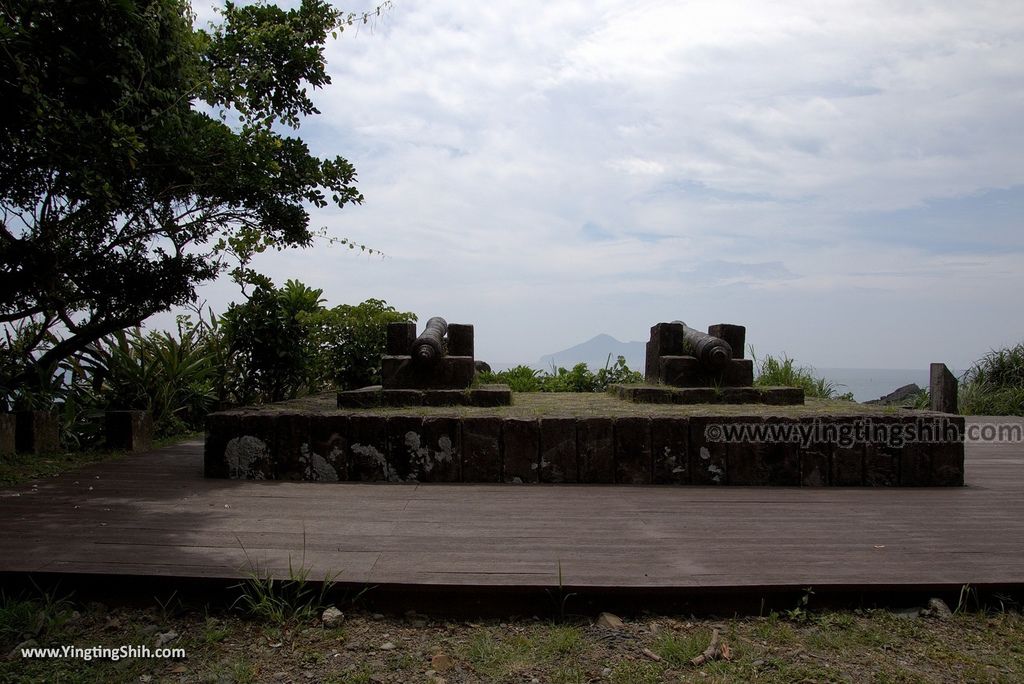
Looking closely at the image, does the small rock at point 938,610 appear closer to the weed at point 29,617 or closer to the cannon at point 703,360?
the weed at point 29,617

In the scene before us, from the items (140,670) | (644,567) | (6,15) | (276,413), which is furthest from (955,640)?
(6,15)

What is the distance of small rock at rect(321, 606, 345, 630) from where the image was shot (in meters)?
2.77

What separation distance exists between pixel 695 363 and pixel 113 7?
5.68 metres

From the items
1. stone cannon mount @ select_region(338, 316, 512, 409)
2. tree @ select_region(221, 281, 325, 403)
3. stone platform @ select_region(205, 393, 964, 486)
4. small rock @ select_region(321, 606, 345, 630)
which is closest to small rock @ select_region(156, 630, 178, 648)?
small rock @ select_region(321, 606, 345, 630)

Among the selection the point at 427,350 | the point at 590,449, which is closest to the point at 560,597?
the point at 590,449

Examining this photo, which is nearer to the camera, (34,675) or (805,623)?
(34,675)

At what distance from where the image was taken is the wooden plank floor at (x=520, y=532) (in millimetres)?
3064

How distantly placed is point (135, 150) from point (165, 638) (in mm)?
2955

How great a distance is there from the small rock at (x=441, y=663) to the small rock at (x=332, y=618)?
0.43 metres

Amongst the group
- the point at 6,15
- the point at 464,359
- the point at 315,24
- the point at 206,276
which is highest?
the point at 315,24

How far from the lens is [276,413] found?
17.5ft

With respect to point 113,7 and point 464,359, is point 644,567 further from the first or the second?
point 113,7

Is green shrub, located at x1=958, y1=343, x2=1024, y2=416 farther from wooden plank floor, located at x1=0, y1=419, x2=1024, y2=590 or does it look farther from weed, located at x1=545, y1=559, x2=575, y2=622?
weed, located at x1=545, y1=559, x2=575, y2=622

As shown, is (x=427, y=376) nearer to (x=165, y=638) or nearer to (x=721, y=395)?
(x=721, y=395)
